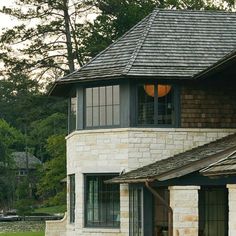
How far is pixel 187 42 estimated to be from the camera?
27.4 m

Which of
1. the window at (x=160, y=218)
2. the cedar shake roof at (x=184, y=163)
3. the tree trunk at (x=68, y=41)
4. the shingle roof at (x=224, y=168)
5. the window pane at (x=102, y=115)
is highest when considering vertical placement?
the tree trunk at (x=68, y=41)

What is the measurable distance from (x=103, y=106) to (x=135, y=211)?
2.91 metres

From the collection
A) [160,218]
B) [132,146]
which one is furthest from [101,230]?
[132,146]

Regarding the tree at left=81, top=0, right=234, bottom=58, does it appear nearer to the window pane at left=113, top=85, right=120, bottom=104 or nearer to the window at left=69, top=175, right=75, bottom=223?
the window at left=69, top=175, right=75, bottom=223

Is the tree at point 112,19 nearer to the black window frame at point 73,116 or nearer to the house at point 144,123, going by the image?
the black window frame at point 73,116

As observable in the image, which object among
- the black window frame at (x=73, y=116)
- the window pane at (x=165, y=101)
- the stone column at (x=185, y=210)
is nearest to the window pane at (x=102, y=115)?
the black window frame at (x=73, y=116)

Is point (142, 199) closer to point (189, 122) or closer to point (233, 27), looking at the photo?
point (189, 122)

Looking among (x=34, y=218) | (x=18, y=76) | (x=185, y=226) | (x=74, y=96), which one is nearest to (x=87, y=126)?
(x=74, y=96)

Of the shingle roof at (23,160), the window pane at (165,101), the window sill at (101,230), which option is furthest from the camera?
the shingle roof at (23,160)

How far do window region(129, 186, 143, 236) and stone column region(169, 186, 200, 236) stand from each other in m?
3.41

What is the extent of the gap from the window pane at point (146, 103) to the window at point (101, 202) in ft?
5.69

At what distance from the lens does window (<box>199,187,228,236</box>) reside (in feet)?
81.0

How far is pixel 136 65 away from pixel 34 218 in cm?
4405

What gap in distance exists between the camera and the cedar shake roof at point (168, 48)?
2602cm
